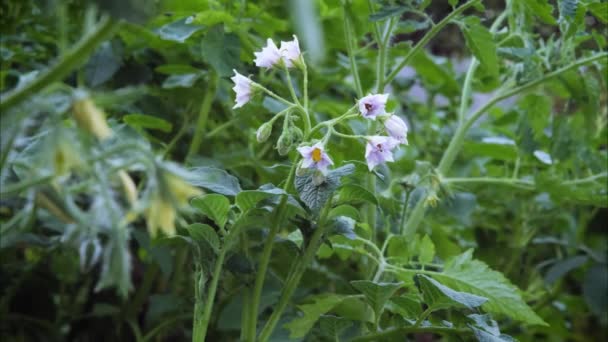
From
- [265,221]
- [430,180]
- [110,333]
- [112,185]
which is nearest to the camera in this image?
[112,185]

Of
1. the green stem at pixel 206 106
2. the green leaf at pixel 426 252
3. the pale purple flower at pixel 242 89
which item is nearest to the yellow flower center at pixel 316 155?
the pale purple flower at pixel 242 89

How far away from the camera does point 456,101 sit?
3.85ft

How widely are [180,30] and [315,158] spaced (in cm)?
33

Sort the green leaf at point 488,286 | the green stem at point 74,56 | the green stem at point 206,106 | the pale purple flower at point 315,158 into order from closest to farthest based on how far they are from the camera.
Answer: the green stem at point 74,56, the pale purple flower at point 315,158, the green leaf at point 488,286, the green stem at point 206,106

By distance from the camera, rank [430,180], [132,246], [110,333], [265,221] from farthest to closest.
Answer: [132,246]
[110,333]
[430,180]
[265,221]

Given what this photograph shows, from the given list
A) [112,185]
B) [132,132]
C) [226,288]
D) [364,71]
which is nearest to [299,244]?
[226,288]

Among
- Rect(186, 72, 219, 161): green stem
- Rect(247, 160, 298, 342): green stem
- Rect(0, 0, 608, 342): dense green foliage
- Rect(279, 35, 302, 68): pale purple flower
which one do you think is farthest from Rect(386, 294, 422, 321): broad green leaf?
Rect(186, 72, 219, 161): green stem

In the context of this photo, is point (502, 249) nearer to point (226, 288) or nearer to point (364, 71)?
point (364, 71)

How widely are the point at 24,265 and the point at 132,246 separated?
0.20 m

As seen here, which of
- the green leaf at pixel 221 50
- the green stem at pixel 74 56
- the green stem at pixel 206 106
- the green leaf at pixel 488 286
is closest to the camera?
the green stem at pixel 74 56

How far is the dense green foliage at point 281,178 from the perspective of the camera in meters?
0.35

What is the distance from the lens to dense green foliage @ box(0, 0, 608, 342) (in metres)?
0.35

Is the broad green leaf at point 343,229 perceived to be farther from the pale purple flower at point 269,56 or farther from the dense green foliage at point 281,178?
the pale purple flower at point 269,56

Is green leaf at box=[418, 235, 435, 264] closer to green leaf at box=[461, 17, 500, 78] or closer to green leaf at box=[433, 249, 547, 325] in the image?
green leaf at box=[433, 249, 547, 325]
